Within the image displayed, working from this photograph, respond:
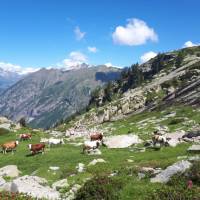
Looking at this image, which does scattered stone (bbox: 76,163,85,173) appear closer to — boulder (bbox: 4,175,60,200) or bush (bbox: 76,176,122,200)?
boulder (bbox: 4,175,60,200)

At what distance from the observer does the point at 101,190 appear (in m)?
18.9

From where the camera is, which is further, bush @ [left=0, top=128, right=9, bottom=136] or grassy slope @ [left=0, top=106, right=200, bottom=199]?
bush @ [left=0, top=128, right=9, bottom=136]

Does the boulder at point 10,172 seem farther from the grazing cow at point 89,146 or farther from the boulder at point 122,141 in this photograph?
the boulder at point 122,141

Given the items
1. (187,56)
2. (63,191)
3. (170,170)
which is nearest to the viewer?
(170,170)

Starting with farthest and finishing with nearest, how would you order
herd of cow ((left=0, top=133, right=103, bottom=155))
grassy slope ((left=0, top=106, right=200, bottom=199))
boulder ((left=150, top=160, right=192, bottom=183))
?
herd of cow ((left=0, top=133, right=103, bottom=155)) < boulder ((left=150, top=160, right=192, bottom=183)) < grassy slope ((left=0, top=106, right=200, bottom=199))

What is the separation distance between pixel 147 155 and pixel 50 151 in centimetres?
1299

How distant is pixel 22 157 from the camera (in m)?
40.4

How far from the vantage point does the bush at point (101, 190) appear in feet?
61.3

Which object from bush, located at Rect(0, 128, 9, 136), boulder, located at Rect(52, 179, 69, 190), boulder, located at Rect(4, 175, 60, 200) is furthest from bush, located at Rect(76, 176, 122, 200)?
bush, located at Rect(0, 128, 9, 136)

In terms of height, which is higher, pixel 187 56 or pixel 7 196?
pixel 187 56

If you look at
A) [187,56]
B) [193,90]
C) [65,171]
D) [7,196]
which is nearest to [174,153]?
[65,171]

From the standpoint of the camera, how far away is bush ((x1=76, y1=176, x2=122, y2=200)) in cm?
1867

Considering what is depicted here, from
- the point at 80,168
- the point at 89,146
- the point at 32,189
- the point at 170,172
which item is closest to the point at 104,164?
the point at 80,168

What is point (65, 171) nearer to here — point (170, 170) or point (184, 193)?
point (170, 170)
